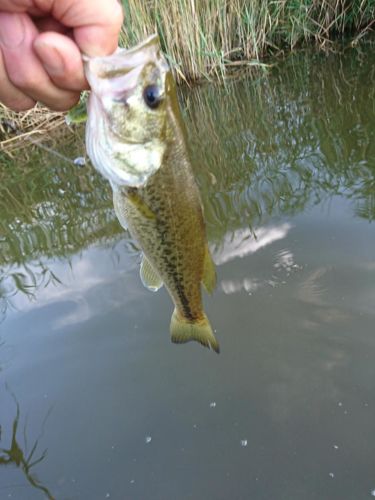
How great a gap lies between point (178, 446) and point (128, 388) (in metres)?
0.47

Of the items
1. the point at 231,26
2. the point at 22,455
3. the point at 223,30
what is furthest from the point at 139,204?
the point at 231,26

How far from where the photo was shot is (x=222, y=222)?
373cm

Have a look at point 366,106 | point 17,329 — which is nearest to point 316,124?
point 366,106

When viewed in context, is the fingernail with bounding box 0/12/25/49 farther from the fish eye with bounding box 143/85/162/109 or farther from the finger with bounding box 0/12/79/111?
the fish eye with bounding box 143/85/162/109

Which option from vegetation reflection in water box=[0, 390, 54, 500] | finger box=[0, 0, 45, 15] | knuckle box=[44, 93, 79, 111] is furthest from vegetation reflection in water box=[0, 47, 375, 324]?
finger box=[0, 0, 45, 15]

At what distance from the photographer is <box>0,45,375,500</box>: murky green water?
2.17 metres

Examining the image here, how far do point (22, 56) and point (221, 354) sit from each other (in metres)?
1.85

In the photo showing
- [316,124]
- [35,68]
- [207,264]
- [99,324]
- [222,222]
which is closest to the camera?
[35,68]

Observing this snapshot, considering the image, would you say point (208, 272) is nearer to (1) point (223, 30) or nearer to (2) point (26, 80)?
(2) point (26, 80)

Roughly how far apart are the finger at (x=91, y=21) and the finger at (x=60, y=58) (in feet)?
0.13

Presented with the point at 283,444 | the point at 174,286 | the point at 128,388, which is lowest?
the point at 283,444

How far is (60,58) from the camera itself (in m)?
1.26

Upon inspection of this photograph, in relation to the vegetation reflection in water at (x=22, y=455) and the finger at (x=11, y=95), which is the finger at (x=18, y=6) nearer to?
the finger at (x=11, y=95)

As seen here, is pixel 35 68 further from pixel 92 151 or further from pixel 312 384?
pixel 312 384
